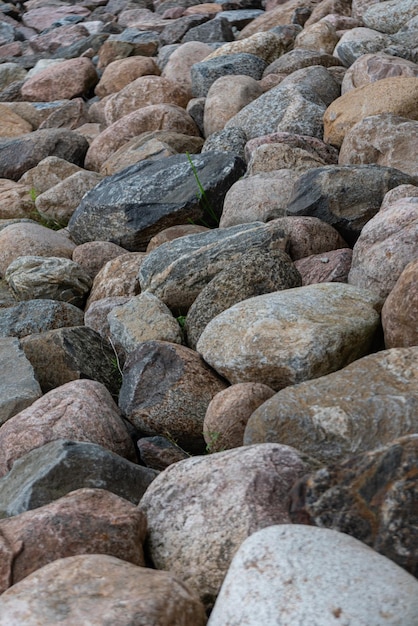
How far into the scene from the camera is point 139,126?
27.6 feet

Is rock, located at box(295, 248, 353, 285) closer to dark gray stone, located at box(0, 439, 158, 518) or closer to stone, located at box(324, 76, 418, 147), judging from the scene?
dark gray stone, located at box(0, 439, 158, 518)

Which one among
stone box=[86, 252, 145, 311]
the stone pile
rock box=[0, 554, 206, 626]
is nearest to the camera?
rock box=[0, 554, 206, 626]

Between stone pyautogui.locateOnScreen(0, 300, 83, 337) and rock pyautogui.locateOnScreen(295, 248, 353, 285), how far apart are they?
1571mm

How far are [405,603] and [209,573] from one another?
80 cm

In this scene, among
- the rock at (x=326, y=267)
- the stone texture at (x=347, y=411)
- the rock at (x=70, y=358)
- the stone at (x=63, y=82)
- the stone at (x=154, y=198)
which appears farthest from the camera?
the stone at (x=63, y=82)

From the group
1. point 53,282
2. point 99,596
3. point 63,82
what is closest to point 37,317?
point 53,282

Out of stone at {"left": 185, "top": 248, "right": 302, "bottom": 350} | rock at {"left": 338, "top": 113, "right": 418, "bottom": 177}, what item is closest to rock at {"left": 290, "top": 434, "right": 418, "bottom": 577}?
stone at {"left": 185, "top": 248, "right": 302, "bottom": 350}

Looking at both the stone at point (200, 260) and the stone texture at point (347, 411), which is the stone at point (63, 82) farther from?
the stone texture at point (347, 411)

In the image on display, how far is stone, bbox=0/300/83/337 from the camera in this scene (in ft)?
18.2

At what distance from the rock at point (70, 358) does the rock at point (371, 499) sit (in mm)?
2313

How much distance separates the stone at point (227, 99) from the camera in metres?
8.00

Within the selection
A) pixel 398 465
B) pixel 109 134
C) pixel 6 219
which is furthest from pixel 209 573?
pixel 109 134

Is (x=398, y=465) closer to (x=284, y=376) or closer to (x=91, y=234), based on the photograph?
(x=284, y=376)

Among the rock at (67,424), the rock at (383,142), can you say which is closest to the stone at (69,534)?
the rock at (67,424)
